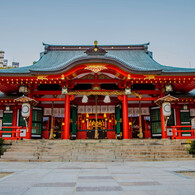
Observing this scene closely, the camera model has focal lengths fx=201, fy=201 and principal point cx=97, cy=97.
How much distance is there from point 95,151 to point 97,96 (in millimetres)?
5575

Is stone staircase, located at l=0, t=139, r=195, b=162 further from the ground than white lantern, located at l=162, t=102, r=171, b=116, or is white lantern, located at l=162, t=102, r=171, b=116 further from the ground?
white lantern, located at l=162, t=102, r=171, b=116

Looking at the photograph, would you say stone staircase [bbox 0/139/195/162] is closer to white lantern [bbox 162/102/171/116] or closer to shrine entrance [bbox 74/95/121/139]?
white lantern [bbox 162/102/171/116]

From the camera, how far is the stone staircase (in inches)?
352

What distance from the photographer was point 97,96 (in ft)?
48.0

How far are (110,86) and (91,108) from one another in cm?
245

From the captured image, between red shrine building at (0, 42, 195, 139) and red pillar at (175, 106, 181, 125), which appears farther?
red pillar at (175, 106, 181, 125)

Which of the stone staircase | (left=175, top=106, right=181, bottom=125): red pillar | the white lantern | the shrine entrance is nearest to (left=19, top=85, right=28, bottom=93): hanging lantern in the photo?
the stone staircase

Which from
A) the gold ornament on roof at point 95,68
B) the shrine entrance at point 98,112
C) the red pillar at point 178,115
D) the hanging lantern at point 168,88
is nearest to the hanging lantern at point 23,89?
the shrine entrance at point 98,112

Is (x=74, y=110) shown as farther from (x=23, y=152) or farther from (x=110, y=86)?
(x=23, y=152)

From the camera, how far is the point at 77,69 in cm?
1219

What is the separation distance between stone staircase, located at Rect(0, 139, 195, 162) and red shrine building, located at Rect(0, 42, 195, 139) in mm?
1634

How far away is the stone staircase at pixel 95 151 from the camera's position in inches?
352

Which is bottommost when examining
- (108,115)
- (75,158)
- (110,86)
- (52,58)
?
(75,158)

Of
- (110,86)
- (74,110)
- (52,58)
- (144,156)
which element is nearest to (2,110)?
(74,110)
